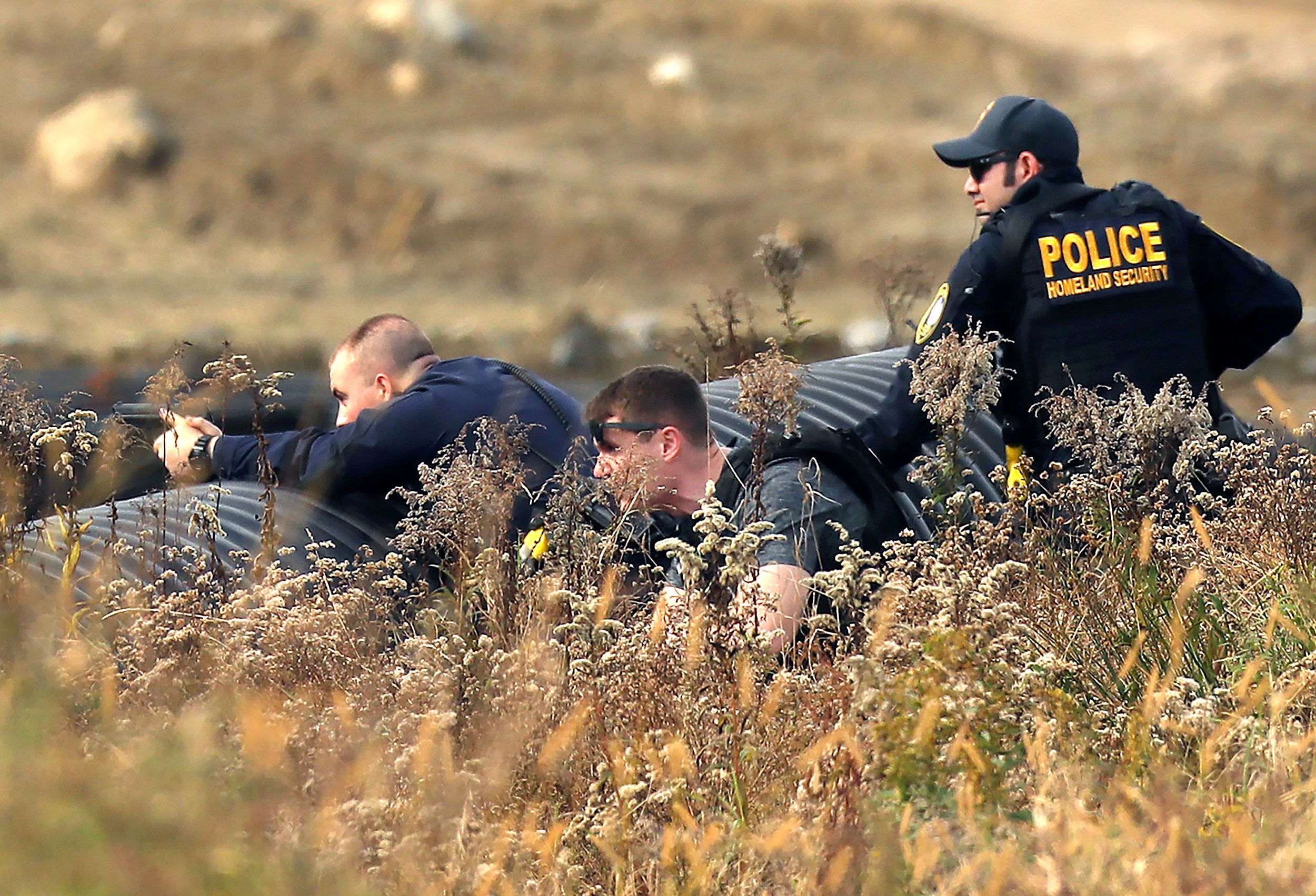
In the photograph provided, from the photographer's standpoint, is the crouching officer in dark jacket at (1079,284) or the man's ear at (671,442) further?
the crouching officer in dark jacket at (1079,284)

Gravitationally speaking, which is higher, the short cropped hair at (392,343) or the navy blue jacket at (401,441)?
the short cropped hair at (392,343)

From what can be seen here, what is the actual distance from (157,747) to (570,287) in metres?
41.8

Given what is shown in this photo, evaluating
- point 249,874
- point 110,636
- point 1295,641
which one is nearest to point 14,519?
point 110,636

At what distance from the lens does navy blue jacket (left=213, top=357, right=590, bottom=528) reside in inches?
209

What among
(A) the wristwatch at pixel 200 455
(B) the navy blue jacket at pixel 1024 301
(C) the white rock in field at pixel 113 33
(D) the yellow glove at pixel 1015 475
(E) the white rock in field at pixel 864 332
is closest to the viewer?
(D) the yellow glove at pixel 1015 475

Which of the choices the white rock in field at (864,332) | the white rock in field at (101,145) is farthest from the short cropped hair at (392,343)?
the white rock in field at (101,145)

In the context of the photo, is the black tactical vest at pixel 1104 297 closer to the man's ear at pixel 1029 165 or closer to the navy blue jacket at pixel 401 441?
the man's ear at pixel 1029 165

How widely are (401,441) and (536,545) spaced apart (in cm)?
116

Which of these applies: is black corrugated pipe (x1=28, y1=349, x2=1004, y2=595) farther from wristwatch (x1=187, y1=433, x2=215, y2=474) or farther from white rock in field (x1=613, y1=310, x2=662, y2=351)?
white rock in field (x1=613, y1=310, x2=662, y2=351)

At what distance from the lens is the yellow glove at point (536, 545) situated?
418cm

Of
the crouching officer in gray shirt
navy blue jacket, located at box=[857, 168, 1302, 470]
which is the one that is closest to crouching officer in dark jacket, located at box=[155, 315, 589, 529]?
the crouching officer in gray shirt

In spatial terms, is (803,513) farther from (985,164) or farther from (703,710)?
(985,164)

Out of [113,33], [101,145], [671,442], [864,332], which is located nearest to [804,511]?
Answer: [671,442]

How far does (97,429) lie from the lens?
19.2 feet
